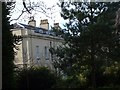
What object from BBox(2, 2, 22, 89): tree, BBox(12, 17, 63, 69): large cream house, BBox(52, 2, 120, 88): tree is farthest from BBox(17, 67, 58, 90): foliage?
BBox(12, 17, 63, 69): large cream house

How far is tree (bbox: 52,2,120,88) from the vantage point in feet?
36.4

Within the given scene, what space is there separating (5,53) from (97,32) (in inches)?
130

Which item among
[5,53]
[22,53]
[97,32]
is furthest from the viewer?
[22,53]

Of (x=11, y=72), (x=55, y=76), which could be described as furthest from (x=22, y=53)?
(x=11, y=72)

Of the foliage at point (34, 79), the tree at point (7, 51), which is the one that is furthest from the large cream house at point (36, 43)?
the tree at point (7, 51)

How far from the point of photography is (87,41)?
11156 mm

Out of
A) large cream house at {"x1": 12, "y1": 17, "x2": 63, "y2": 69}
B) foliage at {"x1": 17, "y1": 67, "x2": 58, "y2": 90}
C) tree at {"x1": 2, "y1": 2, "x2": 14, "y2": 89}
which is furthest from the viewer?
large cream house at {"x1": 12, "y1": 17, "x2": 63, "y2": 69}

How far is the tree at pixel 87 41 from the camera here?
36.4 feet

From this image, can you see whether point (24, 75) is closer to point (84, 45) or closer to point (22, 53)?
point (84, 45)

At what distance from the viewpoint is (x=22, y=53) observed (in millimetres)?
16375

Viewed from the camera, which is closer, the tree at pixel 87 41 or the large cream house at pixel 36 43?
the tree at pixel 87 41

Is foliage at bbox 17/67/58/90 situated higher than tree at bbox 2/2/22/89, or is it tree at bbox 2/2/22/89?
tree at bbox 2/2/22/89

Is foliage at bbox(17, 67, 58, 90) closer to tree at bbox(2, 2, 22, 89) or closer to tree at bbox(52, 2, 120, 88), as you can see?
tree at bbox(52, 2, 120, 88)

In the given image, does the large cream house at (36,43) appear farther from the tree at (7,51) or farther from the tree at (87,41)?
the tree at (7,51)
